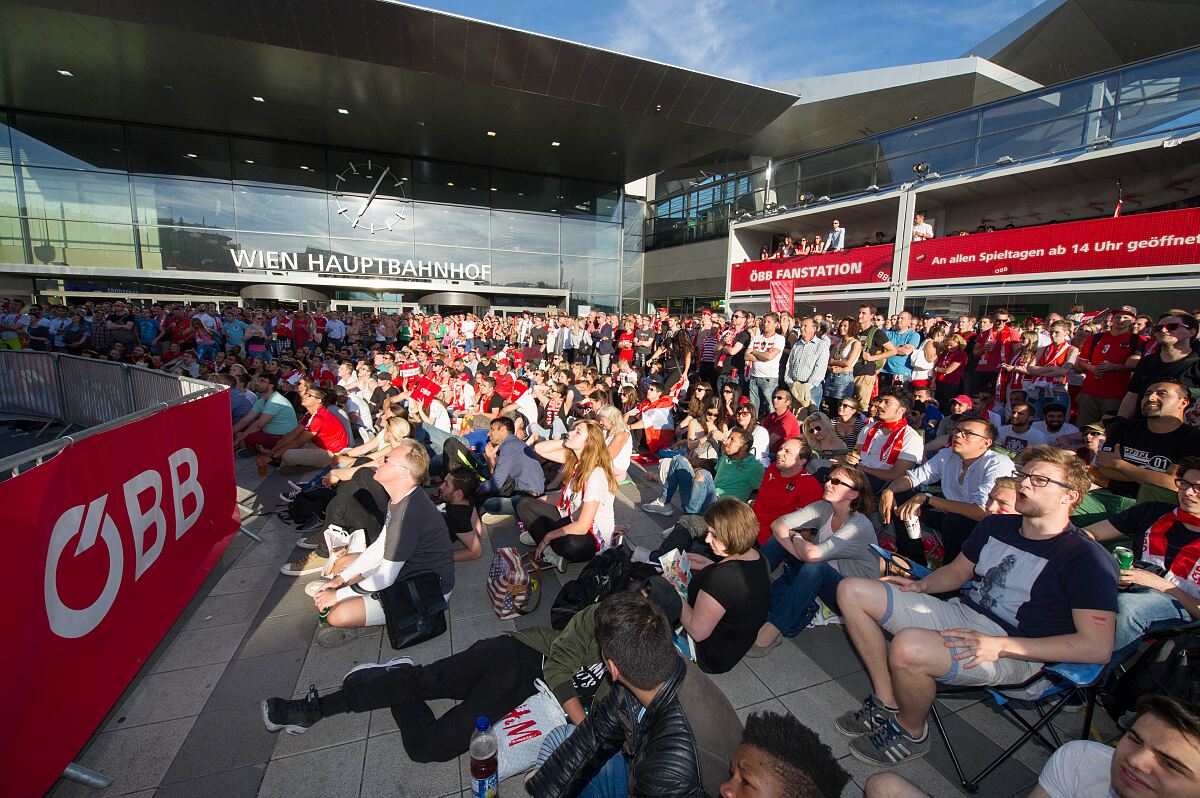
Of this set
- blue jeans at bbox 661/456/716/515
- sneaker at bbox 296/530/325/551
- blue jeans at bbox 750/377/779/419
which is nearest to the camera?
sneaker at bbox 296/530/325/551

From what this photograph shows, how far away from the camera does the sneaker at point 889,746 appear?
254 cm

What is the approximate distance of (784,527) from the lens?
372 centimetres

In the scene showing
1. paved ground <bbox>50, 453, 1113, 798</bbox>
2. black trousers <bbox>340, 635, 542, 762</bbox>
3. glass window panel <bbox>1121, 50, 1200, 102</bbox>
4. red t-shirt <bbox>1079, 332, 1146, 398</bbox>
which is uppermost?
glass window panel <bbox>1121, 50, 1200, 102</bbox>

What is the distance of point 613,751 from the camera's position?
6.76 feet

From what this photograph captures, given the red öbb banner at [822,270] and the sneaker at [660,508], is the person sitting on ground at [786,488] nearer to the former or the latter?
the sneaker at [660,508]

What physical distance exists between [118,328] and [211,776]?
16681 mm

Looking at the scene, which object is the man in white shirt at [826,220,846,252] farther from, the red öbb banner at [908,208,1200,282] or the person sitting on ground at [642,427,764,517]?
the person sitting on ground at [642,427,764,517]

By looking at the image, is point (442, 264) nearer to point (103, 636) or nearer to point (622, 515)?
point (622, 515)

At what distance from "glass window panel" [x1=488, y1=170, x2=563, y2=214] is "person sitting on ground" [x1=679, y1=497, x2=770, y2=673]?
24.2 metres

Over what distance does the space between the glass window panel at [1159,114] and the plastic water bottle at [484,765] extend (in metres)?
15.5

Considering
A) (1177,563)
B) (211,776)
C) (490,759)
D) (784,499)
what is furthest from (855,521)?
(211,776)

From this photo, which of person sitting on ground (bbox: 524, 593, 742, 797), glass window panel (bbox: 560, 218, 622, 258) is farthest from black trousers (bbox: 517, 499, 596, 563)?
glass window panel (bbox: 560, 218, 622, 258)

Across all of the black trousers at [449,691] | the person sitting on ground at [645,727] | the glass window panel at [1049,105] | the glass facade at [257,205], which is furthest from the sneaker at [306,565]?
the glass facade at [257,205]

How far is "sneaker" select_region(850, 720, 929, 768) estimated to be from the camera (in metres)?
2.54
